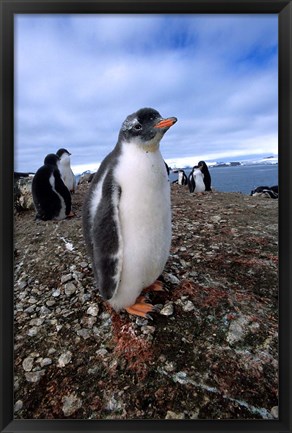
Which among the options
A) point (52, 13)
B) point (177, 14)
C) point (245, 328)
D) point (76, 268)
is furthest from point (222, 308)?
point (52, 13)

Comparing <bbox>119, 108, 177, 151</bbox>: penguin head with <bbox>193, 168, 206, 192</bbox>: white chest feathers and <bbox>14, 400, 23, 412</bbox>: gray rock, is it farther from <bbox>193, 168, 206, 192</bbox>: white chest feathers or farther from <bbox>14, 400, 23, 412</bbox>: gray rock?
<bbox>193, 168, 206, 192</bbox>: white chest feathers

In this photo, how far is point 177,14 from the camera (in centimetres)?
88

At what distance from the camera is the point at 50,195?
8.86ft

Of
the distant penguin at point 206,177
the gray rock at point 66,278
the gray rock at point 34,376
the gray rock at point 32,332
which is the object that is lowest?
the gray rock at point 34,376

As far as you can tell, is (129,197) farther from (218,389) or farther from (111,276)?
(218,389)

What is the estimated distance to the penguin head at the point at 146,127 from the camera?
97 cm

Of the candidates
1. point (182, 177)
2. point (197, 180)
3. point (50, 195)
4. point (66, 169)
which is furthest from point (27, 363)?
point (182, 177)

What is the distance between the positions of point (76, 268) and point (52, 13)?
105cm

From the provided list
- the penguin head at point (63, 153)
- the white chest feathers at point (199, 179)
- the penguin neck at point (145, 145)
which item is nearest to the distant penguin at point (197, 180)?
the white chest feathers at point (199, 179)

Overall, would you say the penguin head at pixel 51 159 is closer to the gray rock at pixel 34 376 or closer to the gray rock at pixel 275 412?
the gray rock at pixel 34 376

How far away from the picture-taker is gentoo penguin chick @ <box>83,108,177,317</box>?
1.00 metres

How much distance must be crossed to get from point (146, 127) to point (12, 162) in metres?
0.42

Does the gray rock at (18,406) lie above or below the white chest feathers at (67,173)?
below

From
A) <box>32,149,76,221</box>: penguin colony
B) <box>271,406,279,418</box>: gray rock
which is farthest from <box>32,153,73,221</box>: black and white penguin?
<box>271,406,279,418</box>: gray rock
